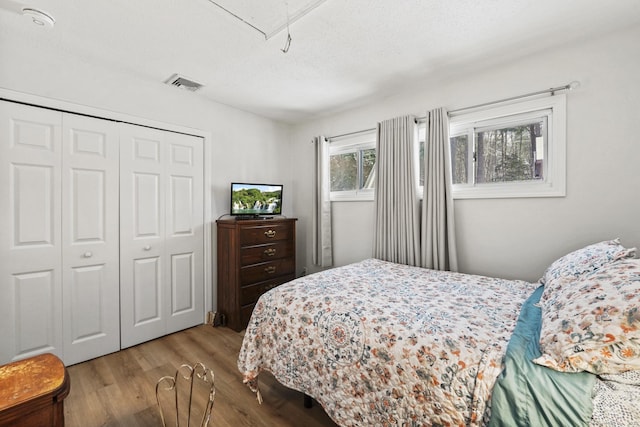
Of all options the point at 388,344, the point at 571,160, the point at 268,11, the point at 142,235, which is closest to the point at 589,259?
the point at 571,160

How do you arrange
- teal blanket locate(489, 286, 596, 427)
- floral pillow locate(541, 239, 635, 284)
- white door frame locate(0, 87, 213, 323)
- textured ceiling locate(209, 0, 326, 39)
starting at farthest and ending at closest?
white door frame locate(0, 87, 213, 323) → textured ceiling locate(209, 0, 326, 39) → floral pillow locate(541, 239, 635, 284) → teal blanket locate(489, 286, 596, 427)

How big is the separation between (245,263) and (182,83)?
1881 mm

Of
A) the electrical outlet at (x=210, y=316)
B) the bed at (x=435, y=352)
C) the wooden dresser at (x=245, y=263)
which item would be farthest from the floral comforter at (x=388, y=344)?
the electrical outlet at (x=210, y=316)

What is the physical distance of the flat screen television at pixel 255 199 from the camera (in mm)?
3112

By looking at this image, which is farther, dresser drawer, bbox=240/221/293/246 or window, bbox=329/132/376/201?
window, bbox=329/132/376/201

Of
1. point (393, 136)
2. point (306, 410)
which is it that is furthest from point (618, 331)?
point (393, 136)

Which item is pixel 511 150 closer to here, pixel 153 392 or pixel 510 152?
pixel 510 152

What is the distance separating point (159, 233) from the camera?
8.92 feet

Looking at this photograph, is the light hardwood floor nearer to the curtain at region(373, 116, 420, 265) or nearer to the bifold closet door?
the bifold closet door

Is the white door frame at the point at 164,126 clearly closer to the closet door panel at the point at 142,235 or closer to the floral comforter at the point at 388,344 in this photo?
the closet door panel at the point at 142,235

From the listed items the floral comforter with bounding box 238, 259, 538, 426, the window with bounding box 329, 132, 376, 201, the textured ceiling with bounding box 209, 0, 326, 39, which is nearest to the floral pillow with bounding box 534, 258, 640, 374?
the floral comforter with bounding box 238, 259, 538, 426

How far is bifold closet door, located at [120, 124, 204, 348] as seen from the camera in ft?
8.25

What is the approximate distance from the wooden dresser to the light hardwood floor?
40 centimetres

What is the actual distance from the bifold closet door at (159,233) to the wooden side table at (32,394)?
1423 mm
